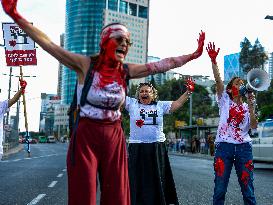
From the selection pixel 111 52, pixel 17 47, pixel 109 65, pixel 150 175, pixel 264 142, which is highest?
pixel 17 47

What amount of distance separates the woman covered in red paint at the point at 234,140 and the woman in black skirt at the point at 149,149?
0.59m

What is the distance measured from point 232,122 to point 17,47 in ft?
13.8

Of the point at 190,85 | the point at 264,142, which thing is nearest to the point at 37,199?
the point at 190,85

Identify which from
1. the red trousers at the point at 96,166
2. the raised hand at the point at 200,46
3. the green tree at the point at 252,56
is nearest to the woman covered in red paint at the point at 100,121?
the red trousers at the point at 96,166

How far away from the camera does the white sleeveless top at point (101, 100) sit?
3.79 meters

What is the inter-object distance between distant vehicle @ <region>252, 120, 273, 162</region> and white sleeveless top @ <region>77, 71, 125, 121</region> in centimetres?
1512

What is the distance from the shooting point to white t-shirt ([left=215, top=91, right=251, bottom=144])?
20.3 feet

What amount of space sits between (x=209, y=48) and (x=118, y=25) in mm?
1941

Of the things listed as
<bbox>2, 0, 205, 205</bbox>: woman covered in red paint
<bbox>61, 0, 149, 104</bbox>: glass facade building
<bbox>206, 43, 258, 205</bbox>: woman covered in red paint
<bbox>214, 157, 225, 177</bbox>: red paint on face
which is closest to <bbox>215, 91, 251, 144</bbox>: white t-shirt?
<bbox>206, 43, 258, 205</bbox>: woman covered in red paint

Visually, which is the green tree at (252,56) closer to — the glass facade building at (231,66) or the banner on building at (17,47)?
the glass facade building at (231,66)

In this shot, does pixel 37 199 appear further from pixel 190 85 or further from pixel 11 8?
pixel 11 8

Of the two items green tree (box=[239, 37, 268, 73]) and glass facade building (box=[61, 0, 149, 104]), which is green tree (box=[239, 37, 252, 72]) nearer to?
green tree (box=[239, 37, 268, 73])

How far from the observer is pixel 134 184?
6523mm

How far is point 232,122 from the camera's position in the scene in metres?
6.26
